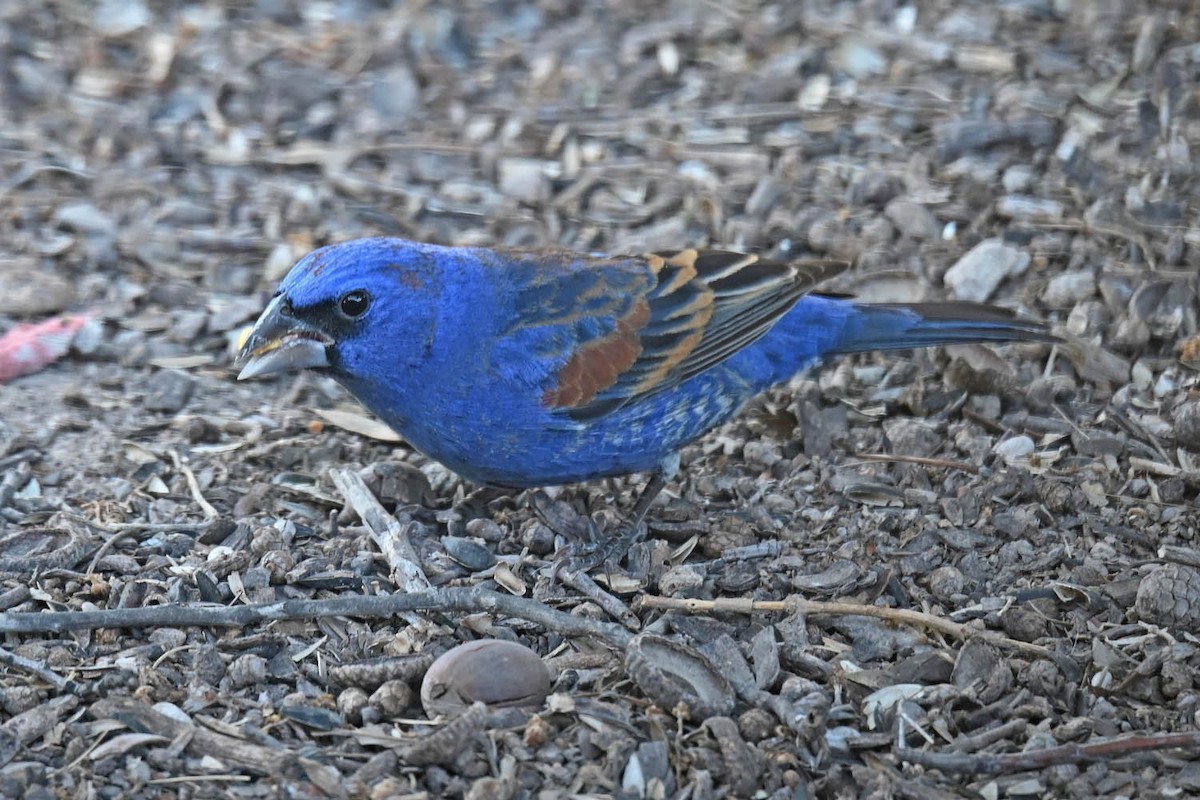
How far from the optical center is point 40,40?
23.1 ft

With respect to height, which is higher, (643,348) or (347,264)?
(347,264)

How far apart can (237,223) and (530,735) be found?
3278mm

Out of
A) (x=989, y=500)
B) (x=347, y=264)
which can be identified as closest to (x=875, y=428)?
(x=989, y=500)

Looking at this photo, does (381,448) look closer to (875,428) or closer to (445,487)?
(445,487)

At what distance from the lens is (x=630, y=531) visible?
434 cm

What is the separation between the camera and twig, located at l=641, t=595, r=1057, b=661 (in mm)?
3766

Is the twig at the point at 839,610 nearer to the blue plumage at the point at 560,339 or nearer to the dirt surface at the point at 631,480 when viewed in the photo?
the dirt surface at the point at 631,480

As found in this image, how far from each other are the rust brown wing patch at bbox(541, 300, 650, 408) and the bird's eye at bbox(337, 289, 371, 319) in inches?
22.6

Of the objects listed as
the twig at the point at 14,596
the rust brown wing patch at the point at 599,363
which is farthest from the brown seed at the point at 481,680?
the twig at the point at 14,596

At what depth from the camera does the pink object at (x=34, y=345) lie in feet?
16.9

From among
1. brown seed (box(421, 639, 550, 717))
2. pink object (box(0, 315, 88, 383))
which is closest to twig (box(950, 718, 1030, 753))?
brown seed (box(421, 639, 550, 717))

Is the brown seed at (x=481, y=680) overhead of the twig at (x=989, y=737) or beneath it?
overhead

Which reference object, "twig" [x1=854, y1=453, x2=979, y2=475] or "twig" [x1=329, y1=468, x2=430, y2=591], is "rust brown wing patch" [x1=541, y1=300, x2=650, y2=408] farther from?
"twig" [x1=854, y1=453, x2=979, y2=475]

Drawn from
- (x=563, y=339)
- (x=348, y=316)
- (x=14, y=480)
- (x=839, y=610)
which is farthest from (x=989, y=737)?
(x=14, y=480)
